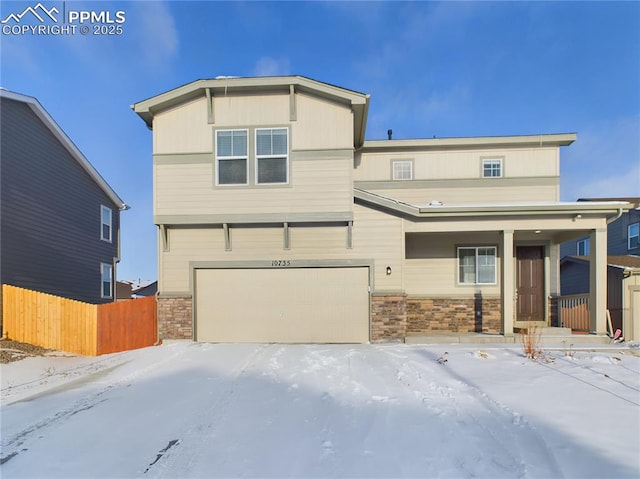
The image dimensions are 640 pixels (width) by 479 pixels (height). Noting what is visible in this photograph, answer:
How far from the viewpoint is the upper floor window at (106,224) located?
16.7 metres

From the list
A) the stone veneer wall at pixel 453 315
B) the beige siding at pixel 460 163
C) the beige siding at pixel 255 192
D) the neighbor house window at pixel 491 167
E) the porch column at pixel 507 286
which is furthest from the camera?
the neighbor house window at pixel 491 167

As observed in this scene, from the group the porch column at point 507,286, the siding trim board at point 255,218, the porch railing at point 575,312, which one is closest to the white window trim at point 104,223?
the siding trim board at point 255,218

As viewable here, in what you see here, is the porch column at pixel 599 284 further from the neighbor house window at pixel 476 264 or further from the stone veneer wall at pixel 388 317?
the stone veneer wall at pixel 388 317

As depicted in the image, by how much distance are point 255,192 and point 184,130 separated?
98.5 inches

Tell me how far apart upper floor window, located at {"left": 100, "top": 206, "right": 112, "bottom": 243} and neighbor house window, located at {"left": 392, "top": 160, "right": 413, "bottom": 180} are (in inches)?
527

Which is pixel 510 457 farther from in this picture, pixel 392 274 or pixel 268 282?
pixel 268 282

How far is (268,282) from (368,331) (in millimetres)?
2818

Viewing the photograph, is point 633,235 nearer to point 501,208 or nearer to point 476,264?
point 476,264

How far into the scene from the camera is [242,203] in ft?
29.9

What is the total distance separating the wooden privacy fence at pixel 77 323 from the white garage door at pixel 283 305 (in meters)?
1.35

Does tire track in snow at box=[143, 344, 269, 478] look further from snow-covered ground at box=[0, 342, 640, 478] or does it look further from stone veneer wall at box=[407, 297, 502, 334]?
stone veneer wall at box=[407, 297, 502, 334]

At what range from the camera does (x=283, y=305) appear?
9258mm

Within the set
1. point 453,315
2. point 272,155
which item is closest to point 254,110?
point 272,155

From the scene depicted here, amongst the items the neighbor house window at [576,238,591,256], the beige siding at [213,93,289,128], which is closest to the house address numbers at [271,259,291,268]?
the beige siding at [213,93,289,128]
